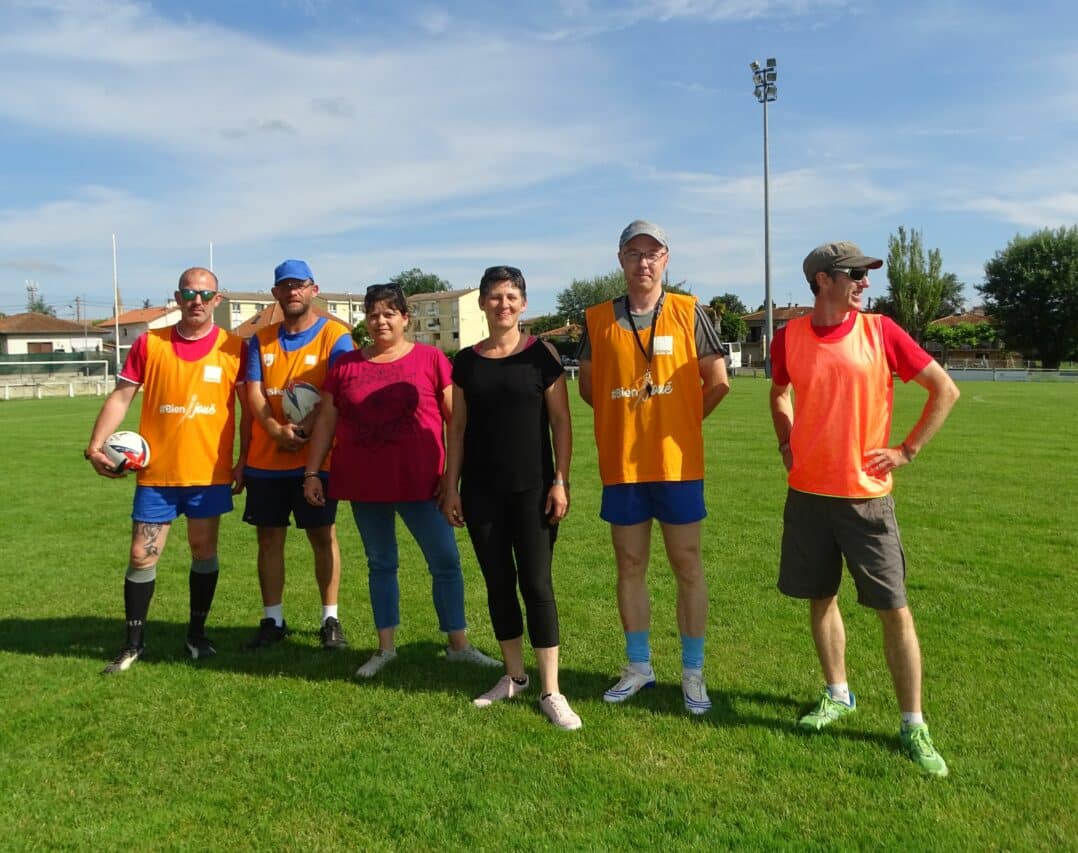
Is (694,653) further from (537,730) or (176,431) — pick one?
(176,431)

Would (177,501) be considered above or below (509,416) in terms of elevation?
below

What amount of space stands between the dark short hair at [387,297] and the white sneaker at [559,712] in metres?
2.14

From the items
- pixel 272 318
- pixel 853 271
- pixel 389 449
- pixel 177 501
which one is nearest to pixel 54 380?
pixel 272 318

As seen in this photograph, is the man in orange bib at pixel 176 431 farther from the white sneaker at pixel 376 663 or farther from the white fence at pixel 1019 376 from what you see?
the white fence at pixel 1019 376

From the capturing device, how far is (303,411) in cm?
471

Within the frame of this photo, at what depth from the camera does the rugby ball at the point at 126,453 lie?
4516 mm

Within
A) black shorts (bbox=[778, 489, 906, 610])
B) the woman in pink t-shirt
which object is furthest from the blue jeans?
black shorts (bbox=[778, 489, 906, 610])

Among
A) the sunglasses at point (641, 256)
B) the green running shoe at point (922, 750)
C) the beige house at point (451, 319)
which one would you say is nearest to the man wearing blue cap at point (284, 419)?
the sunglasses at point (641, 256)

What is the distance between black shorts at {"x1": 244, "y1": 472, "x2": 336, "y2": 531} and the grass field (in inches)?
30.8

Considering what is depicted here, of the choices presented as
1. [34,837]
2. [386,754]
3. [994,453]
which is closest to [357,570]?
[386,754]

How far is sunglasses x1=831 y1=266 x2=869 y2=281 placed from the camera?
11.2ft

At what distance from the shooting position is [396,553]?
4594 millimetres

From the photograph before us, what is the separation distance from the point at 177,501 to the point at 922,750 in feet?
12.9

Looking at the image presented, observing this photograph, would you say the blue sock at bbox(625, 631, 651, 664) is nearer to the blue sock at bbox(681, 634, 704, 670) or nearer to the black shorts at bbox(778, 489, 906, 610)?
the blue sock at bbox(681, 634, 704, 670)
